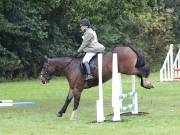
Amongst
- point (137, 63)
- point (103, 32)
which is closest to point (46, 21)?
point (103, 32)

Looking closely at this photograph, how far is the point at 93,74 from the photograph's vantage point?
49.0ft

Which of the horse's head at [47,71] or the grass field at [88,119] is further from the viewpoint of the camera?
the horse's head at [47,71]

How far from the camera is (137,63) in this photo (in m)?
15.4

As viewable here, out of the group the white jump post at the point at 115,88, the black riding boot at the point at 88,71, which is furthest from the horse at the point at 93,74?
the white jump post at the point at 115,88

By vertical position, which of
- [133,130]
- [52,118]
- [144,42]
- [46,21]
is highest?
[133,130]

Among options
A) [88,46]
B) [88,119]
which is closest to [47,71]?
[88,46]

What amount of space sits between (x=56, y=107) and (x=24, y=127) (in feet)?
18.4

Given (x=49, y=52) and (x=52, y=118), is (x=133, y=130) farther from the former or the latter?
(x=49, y=52)

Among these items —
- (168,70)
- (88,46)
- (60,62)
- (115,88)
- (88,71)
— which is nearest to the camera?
(115,88)

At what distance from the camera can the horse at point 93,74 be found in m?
15.1

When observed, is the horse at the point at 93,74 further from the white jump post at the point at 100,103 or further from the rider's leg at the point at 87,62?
the white jump post at the point at 100,103

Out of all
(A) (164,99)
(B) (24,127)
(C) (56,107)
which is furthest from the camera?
(A) (164,99)

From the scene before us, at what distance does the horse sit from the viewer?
15078 mm

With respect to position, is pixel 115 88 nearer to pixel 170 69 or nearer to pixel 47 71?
pixel 47 71
